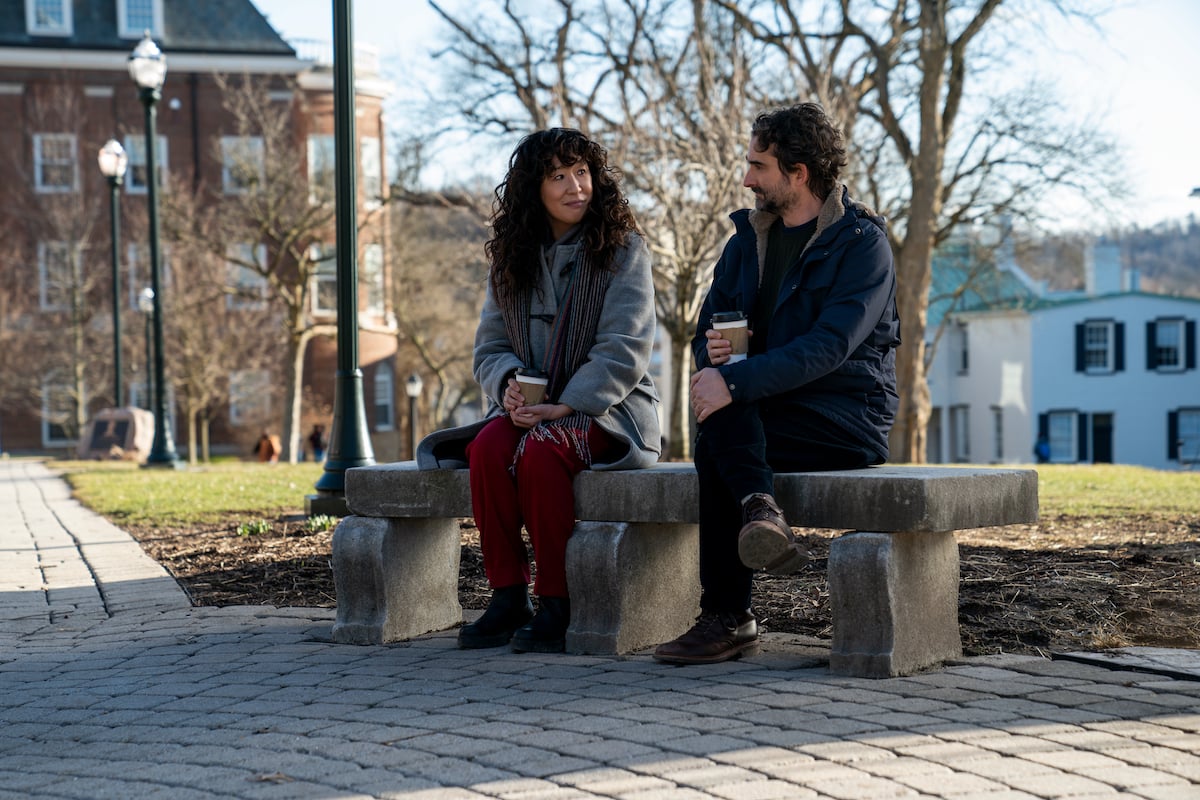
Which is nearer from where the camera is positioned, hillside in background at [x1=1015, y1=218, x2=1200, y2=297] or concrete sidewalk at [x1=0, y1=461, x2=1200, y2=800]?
concrete sidewalk at [x1=0, y1=461, x2=1200, y2=800]

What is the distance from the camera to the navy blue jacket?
4.56 meters

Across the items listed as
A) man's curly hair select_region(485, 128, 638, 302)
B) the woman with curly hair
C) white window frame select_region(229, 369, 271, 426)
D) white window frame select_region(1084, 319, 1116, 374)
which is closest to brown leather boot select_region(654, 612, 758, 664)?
the woman with curly hair

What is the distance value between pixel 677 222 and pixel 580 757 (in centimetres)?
1639

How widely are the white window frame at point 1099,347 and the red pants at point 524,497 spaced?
46.0 m

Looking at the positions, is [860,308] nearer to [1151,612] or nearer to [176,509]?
[1151,612]

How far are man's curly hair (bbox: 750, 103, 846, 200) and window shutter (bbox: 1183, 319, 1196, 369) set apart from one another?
46929 millimetres

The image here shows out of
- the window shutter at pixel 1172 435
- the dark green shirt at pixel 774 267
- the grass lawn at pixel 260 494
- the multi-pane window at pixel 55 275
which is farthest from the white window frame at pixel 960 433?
the dark green shirt at pixel 774 267

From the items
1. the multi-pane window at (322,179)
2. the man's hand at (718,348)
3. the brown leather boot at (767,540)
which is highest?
the multi-pane window at (322,179)

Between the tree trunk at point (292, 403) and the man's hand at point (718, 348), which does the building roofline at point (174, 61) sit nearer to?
the tree trunk at point (292, 403)

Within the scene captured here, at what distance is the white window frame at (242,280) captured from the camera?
32062 millimetres

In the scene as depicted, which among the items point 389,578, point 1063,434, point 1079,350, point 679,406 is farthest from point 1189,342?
point 389,578

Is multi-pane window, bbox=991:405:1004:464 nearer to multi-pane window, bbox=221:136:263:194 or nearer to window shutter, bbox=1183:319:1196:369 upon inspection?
window shutter, bbox=1183:319:1196:369

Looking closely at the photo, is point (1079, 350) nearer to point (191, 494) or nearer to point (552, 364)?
point (191, 494)

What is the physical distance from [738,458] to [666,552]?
0.76 metres
